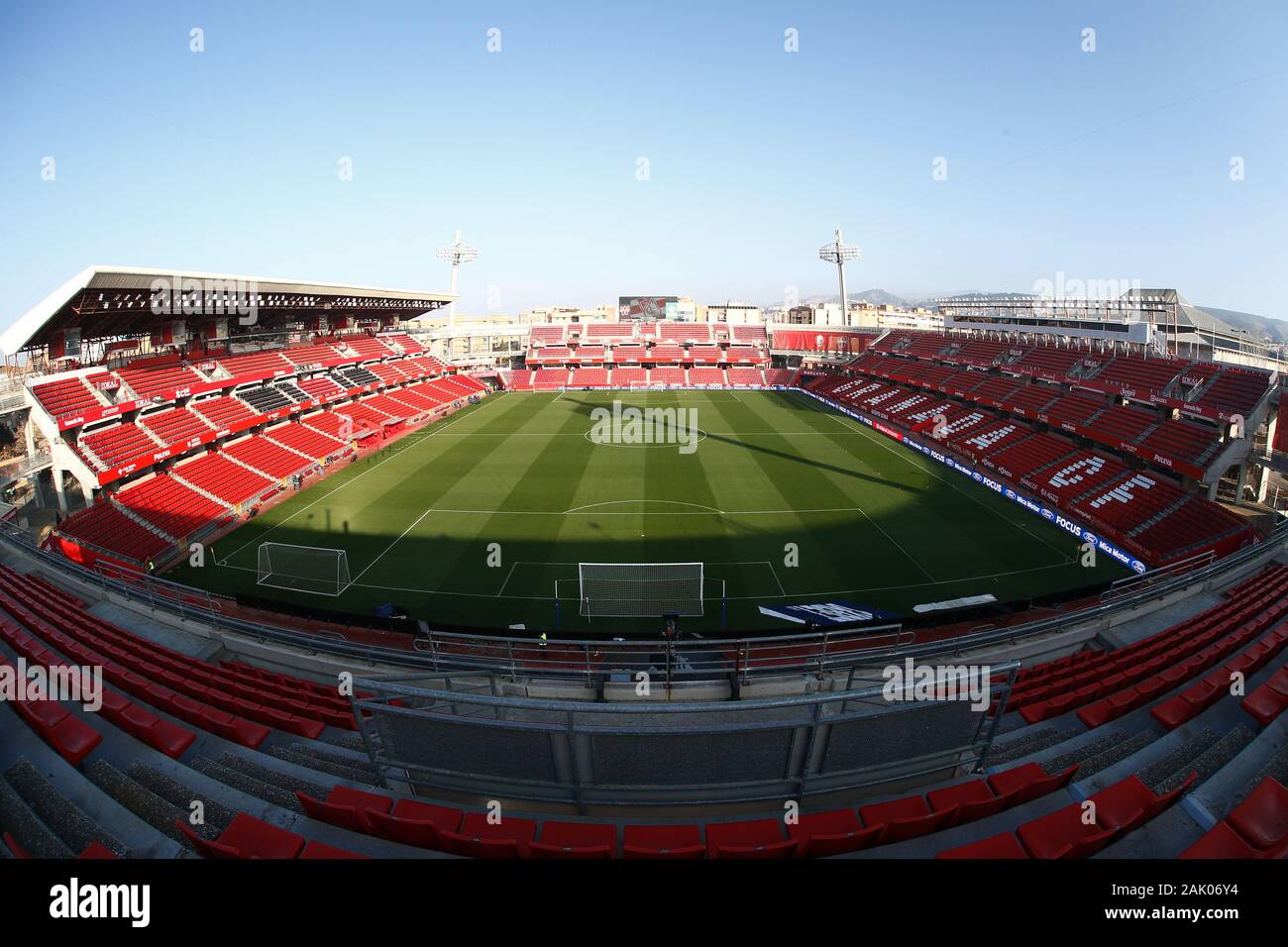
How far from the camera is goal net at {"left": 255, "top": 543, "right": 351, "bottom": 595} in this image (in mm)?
18469

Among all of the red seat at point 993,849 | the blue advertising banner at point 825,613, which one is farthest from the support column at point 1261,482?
the red seat at point 993,849

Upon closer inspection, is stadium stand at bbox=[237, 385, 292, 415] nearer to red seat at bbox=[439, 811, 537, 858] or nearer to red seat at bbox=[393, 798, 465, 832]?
red seat at bbox=[393, 798, 465, 832]

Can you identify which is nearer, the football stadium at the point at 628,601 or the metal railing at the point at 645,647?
the football stadium at the point at 628,601

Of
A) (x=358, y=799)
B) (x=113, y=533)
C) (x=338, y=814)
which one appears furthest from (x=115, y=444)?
(x=338, y=814)

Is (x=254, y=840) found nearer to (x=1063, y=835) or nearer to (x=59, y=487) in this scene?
(x=1063, y=835)

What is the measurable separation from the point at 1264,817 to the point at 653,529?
18.9m

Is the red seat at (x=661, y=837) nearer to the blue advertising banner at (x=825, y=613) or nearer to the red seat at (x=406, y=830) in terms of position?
the red seat at (x=406, y=830)

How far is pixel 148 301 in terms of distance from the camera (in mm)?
22406

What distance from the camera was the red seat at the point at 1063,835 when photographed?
4.55 meters

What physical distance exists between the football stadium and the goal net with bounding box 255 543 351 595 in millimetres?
155

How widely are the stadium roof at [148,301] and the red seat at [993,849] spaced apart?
2539 cm

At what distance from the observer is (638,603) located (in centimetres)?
1712

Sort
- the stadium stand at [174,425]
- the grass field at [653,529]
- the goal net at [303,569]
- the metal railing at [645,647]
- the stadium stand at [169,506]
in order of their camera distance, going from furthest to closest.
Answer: the stadium stand at [174,425] < the stadium stand at [169,506] < the goal net at [303,569] < the grass field at [653,529] < the metal railing at [645,647]

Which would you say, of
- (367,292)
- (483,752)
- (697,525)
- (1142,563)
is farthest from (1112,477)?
(367,292)
